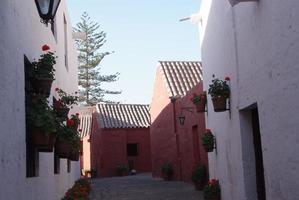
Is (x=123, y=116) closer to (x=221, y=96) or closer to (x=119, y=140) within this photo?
(x=119, y=140)

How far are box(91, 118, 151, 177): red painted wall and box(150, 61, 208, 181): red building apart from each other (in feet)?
15.6

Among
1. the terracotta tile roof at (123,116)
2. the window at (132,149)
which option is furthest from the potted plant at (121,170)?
the terracotta tile roof at (123,116)

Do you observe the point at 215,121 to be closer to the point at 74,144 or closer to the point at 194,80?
the point at 74,144

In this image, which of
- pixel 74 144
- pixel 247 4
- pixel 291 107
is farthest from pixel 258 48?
pixel 74 144

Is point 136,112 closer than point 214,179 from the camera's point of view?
No

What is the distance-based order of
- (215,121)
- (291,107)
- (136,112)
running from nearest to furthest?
(291,107) < (215,121) < (136,112)

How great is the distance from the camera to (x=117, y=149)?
3000 cm

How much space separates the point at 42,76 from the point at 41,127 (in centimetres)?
87

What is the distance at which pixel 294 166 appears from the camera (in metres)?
5.30

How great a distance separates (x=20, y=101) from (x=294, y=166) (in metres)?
3.43

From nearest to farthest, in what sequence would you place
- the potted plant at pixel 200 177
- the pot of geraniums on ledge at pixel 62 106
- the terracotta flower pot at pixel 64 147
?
the terracotta flower pot at pixel 64 147 < the pot of geraniums on ledge at pixel 62 106 < the potted plant at pixel 200 177

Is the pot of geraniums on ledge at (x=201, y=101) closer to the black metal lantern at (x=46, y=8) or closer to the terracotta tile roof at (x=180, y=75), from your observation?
the black metal lantern at (x=46, y=8)

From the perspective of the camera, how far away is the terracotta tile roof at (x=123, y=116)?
30531 millimetres

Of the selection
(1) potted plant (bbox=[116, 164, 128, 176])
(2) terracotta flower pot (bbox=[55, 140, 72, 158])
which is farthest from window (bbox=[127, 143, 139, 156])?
(2) terracotta flower pot (bbox=[55, 140, 72, 158])
